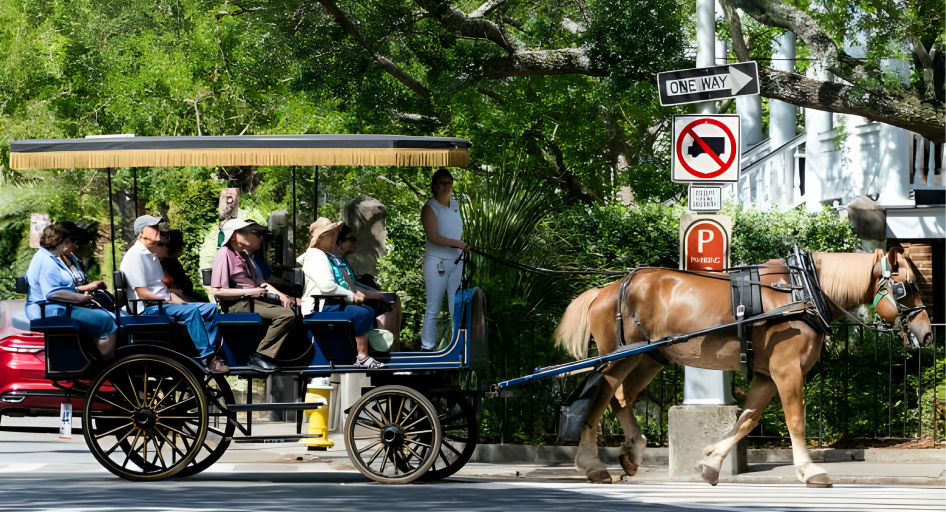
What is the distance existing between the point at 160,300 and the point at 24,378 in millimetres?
A: 1781

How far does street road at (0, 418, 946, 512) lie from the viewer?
815 centimetres

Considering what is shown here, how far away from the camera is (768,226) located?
47.8 ft

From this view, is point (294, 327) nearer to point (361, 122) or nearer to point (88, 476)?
point (88, 476)

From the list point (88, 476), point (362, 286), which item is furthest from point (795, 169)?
point (88, 476)

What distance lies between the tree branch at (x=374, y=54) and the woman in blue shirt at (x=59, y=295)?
24.9 ft

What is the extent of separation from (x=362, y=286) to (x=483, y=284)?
2.53 metres

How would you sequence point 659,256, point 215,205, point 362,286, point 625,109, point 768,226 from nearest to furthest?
point 362,286
point 659,256
point 768,226
point 215,205
point 625,109

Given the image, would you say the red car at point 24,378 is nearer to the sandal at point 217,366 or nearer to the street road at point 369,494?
the street road at point 369,494

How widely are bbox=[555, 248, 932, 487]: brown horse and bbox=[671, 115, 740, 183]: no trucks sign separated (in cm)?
121

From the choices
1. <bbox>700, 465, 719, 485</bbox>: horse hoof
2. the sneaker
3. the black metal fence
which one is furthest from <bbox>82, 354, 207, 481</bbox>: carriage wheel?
<bbox>700, 465, 719, 485</bbox>: horse hoof

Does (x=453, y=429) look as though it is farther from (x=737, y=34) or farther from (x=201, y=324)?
(x=737, y=34)

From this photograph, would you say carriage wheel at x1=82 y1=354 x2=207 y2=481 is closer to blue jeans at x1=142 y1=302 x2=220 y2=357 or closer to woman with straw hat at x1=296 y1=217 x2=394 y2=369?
blue jeans at x1=142 y1=302 x2=220 y2=357

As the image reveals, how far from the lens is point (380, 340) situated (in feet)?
32.7

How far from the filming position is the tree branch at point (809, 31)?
15.0 metres
